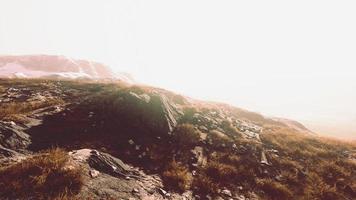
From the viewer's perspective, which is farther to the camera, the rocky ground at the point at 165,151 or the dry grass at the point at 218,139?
the dry grass at the point at 218,139

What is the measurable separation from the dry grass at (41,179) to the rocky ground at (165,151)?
238 millimetres

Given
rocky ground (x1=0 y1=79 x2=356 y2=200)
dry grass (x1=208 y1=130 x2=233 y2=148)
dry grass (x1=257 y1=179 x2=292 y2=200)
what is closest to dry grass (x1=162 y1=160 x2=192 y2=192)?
rocky ground (x1=0 y1=79 x2=356 y2=200)

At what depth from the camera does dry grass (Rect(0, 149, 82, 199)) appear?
5238mm

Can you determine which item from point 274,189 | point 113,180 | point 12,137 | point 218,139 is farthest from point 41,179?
point 218,139

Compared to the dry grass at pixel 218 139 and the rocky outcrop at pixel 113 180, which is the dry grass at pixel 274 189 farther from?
the rocky outcrop at pixel 113 180

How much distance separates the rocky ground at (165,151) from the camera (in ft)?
23.6

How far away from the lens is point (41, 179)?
560cm

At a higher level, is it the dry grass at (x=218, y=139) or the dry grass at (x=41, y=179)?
the dry grass at (x=218, y=139)

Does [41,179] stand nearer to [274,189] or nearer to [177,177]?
[177,177]

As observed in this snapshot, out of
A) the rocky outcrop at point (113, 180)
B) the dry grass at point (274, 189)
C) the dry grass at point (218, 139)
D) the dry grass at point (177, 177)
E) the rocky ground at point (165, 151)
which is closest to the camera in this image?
the rocky outcrop at point (113, 180)

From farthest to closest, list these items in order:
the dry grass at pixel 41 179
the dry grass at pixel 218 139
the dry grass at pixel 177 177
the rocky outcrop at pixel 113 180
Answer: the dry grass at pixel 218 139, the dry grass at pixel 177 177, the rocky outcrop at pixel 113 180, the dry grass at pixel 41 179

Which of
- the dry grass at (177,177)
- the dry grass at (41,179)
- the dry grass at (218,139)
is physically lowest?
the dry grass at (177,177)

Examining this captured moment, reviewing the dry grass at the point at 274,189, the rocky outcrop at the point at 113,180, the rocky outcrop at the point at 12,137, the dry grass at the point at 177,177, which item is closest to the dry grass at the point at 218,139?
the dry grass at the point at 274,189

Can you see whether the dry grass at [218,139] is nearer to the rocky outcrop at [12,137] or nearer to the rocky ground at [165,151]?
the rocky ground at [165,151]
